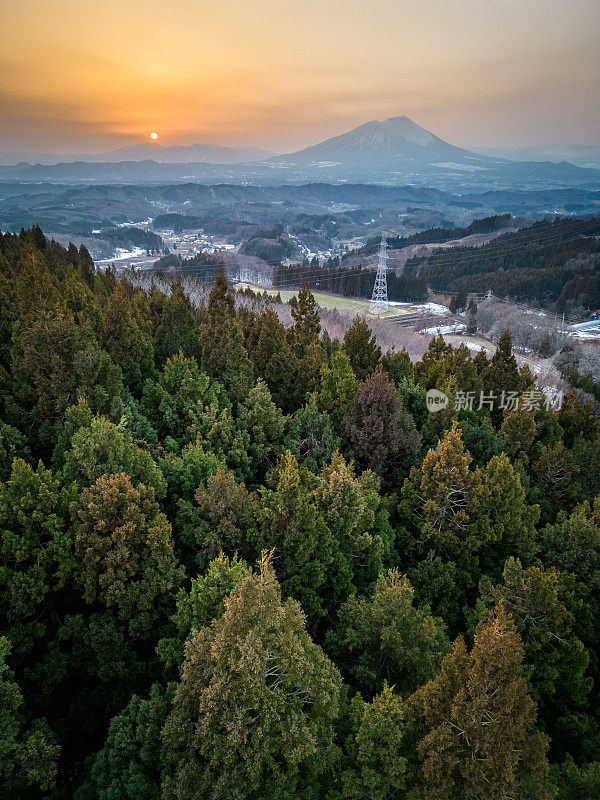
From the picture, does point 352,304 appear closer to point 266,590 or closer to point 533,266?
point 533,266

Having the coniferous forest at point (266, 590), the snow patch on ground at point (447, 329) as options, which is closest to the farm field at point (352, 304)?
the snow patch on ground at point (447, 329)

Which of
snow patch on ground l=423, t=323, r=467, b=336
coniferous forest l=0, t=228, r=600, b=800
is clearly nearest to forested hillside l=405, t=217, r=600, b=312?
snow patch on ground l=423, t=323, r=467, b=336

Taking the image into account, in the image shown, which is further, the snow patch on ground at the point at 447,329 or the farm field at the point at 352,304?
the farm field at the point at 352,304

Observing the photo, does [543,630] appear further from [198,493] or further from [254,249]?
[254,249]

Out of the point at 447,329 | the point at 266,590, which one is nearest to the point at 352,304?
the point at 447,329

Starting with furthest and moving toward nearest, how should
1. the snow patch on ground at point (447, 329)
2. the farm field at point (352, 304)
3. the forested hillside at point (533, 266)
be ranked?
the forested hillside at point (533, 266) → the farm field at point (352, 304) → the snow patch on ground at point (447, 329)

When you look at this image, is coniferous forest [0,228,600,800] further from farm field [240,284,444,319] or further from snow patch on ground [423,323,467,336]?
farm field [240,284,444,319]

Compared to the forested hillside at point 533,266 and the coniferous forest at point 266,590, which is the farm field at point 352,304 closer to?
the forested hillside at point 533,266

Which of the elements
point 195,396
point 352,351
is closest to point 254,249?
point 352,351

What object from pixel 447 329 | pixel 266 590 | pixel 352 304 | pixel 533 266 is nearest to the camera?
pixel 266 590
